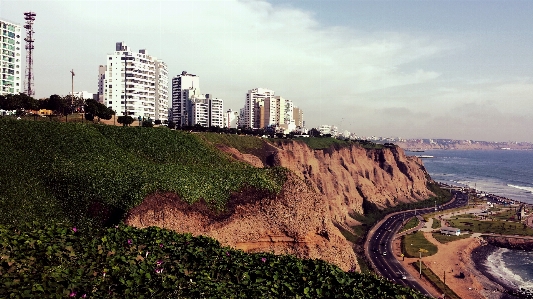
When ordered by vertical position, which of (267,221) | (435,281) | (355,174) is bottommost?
(435,281)

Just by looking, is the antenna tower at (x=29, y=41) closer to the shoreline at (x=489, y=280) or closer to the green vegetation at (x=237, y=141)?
the green vegetation at (x=237, y=141)

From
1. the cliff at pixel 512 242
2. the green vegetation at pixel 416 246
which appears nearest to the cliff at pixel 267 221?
the green vegetation at pixel 416 246

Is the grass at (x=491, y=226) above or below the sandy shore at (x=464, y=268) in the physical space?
above

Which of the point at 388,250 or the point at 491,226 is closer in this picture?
the point at 388,250

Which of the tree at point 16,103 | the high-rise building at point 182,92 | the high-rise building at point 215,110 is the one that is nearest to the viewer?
the tree at point 16,103

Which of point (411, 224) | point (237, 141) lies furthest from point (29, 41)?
point (411, 224)

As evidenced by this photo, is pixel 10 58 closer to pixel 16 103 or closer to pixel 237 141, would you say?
pixel 16 103
